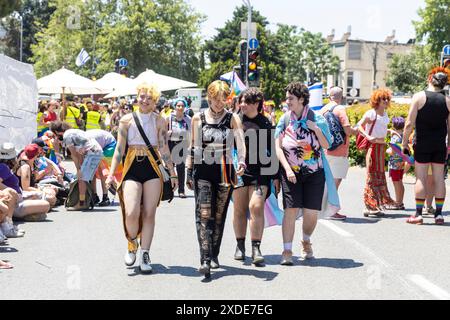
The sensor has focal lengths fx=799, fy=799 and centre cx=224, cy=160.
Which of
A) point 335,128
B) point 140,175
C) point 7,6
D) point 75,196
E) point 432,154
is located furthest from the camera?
point 7,6

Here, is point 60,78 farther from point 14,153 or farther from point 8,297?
point 8,297

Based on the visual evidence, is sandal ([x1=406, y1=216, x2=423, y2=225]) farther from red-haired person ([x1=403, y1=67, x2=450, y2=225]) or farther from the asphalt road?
the asphalt road

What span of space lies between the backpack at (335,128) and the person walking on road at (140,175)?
3935mm

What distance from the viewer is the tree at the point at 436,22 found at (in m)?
63.2

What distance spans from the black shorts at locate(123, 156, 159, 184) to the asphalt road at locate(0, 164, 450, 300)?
2.86 ft

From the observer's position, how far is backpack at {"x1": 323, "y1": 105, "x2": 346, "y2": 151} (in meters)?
11.1

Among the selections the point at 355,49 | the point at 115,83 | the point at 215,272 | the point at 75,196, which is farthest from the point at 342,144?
the point at 355,49

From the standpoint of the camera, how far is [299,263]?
26.3 ft

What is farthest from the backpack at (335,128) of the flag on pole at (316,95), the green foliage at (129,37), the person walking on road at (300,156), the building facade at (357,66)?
the building facade at (357,66)

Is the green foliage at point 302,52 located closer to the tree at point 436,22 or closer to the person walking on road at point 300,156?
the tree at point 436,22

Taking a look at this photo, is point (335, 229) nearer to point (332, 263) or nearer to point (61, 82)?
point (332, 263)

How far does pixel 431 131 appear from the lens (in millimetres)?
10844

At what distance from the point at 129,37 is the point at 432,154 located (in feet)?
201
